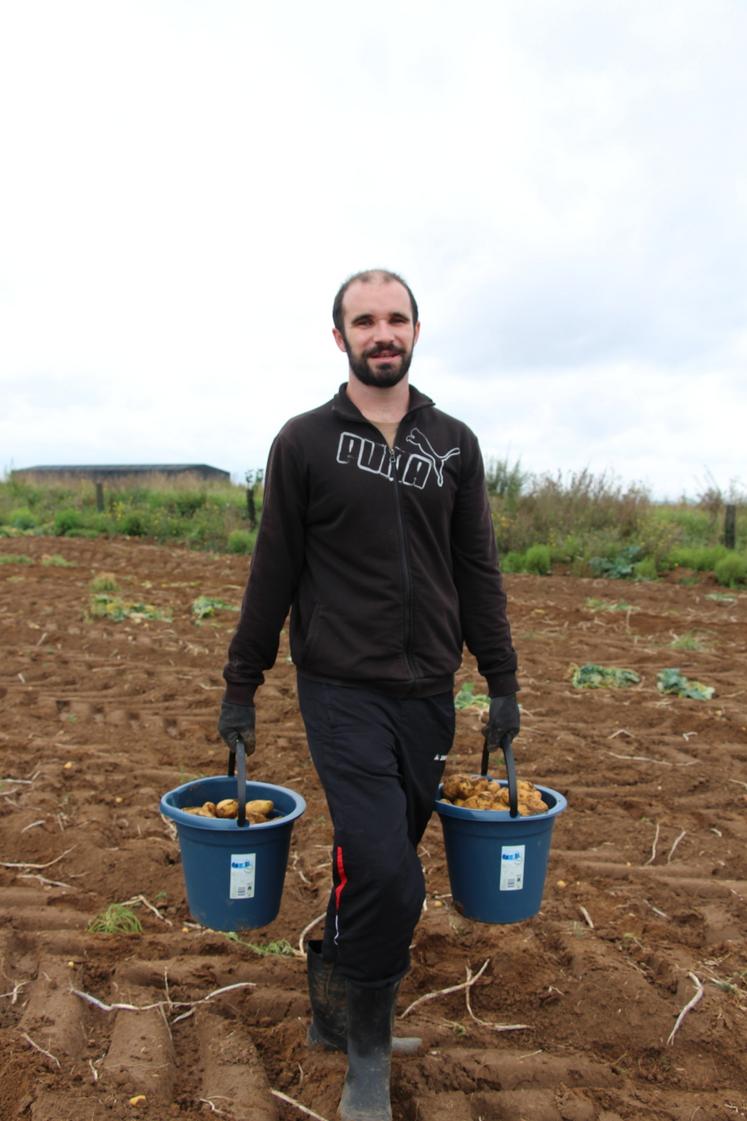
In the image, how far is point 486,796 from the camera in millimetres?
3031

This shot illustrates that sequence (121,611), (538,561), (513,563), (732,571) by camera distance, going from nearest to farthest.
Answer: (121,611) < (732,571) < (538,561) < (513,563)

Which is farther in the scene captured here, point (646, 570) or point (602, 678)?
point (646, 570)

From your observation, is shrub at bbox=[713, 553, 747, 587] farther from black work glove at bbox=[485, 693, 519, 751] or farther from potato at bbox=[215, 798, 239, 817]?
potato at bbox=[215, 798, 239, 817]

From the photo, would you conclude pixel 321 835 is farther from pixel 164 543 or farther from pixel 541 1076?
pixel 164 543

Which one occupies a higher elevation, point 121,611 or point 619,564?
point 619,564

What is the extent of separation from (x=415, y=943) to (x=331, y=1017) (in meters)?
0.65

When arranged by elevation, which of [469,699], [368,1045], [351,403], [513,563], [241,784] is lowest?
[368,1045]

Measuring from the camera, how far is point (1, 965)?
3.01 metres

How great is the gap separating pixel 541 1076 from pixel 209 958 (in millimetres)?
1117

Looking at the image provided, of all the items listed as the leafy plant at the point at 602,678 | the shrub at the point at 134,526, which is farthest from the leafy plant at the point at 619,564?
the shrub at the point at 134,526

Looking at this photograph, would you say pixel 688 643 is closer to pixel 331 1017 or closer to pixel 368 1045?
pixel 331 1017

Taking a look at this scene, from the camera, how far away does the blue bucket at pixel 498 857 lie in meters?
2.87

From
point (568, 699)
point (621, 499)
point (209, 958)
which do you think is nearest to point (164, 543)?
point (621, 499)

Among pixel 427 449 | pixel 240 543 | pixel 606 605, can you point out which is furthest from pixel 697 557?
pixel 427 449
